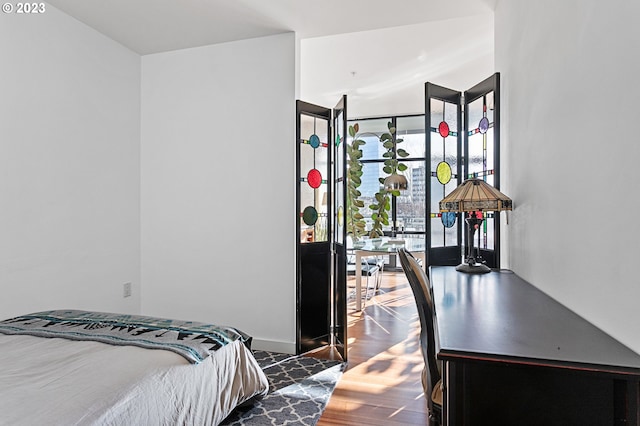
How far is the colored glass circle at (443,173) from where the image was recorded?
2932 mm

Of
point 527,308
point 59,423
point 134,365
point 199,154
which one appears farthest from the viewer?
point 199,154

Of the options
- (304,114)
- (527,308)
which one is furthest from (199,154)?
(527,308)

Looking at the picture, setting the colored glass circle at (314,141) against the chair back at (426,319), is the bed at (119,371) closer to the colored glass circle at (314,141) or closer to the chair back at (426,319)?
the chair back at (426,319)

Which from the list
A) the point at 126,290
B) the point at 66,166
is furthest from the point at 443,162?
the point at 126,290

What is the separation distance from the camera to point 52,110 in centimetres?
280

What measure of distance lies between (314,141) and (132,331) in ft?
6.60

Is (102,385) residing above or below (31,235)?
below

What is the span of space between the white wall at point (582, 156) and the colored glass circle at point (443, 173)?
0.89m

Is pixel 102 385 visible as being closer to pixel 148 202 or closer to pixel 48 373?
pixel 48 373

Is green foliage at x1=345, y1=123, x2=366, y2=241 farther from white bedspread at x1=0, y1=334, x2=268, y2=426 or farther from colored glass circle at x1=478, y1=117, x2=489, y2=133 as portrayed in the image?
white bedspread at x1=0, y1=334, x2=268, y2=426

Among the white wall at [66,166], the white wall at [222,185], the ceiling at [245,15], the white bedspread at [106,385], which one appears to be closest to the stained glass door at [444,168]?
the ceiling at [245,15]

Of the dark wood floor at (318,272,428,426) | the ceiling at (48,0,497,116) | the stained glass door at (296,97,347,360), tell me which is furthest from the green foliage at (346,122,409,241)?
the stained glass door at (296,97,347,360)

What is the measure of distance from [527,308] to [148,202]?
3412 millimetres

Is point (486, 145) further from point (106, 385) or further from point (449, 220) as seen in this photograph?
point (106, 385)
